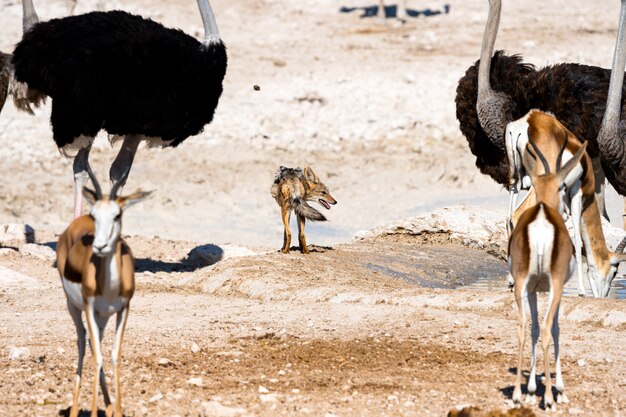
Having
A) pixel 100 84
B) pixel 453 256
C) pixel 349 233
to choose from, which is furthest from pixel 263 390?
pixel 349 233

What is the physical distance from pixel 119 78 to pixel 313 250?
247 centimetres

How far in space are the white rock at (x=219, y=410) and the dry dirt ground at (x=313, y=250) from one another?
0.02 meters

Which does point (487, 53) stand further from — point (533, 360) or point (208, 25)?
point (533, 360)

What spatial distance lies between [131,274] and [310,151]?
46.1ft

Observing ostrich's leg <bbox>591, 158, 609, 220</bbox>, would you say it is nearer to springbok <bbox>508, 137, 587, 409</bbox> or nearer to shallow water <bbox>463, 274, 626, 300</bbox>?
shallow water <bbox>463, 274, 626, 300</bbox>

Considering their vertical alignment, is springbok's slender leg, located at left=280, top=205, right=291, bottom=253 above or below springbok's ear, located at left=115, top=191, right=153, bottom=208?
below

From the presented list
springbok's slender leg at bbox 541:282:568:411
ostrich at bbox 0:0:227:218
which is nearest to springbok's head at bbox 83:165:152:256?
springbok's slender leg at bbox 541:282:568:411

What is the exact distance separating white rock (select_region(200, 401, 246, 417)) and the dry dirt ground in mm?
16

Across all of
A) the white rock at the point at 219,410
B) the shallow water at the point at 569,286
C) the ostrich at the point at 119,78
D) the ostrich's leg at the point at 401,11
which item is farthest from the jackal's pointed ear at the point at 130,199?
the ostrich's leg at the point at 401,11

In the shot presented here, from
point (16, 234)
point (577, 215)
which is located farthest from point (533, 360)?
point (16, 234)

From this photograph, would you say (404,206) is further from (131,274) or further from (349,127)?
(131,274)

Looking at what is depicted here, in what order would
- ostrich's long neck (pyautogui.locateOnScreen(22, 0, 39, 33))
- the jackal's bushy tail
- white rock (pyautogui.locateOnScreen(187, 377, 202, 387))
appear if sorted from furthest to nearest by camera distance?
ostrich's long neck (pyautogui.locateOnScreen(22, 0, 39, 33)), the jackal's bushy tail, white rock (pyautogui.locateOnScreen(187, 377, 202, 387))

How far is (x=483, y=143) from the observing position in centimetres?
1306

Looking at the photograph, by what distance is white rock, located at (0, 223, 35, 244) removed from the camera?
43.7ft
